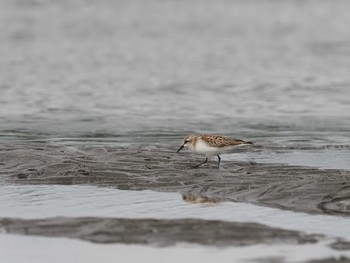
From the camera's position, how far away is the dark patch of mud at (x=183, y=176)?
14.3m

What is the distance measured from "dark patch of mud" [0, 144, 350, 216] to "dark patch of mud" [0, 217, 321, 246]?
1.55m

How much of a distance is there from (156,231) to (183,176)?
4128 mm

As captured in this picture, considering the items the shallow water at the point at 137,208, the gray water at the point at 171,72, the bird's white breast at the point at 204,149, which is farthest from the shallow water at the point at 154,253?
the gray water at the point at 171,72

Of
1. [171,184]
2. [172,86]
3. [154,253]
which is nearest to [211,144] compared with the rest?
[171,184]

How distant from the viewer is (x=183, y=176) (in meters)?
16.4

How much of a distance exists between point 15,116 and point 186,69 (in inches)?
553

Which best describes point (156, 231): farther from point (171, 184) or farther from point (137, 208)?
point (171, 184)

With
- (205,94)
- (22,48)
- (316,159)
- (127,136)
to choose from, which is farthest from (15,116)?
(22,48)

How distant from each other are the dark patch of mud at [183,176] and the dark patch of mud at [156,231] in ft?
5.08

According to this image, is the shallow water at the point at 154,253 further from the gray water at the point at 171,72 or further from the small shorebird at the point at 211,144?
the gray water at the point at 171,72

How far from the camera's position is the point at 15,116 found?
89.7 feet

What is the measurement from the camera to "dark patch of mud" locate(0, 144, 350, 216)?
14.3 metres

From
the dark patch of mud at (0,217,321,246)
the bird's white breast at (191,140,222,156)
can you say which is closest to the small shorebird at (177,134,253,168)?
the bird's white breast at (191,140,222,156)

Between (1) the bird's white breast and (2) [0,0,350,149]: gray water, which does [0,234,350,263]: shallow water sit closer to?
(1) the bird's white breast
